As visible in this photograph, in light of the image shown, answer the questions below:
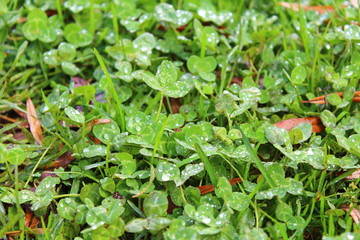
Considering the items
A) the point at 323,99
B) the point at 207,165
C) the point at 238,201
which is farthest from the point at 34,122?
the point at 323,99

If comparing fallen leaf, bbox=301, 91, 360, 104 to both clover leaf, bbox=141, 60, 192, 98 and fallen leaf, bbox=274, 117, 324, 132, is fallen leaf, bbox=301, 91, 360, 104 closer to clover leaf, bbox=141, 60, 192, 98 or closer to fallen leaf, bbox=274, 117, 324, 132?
fallen leaf, bbox=274, 117, 324, 132

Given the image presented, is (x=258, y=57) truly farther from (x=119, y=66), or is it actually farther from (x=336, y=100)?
(x=119, y=66)

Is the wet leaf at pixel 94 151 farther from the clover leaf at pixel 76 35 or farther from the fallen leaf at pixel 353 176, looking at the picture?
the fallen leaf at pixel 353 176

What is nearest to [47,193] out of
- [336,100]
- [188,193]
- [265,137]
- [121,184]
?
[121,184]

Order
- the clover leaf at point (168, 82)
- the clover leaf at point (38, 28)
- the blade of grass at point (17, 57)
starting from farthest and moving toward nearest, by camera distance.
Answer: the clover leaf at point (38, 28), the blade of grass at point (17, 57), the clover leaf at point (168, 82)

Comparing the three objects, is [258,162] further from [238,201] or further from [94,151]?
[94,151]

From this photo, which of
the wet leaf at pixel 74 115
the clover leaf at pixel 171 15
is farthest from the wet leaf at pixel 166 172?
the clover leaf at pixel 171 15

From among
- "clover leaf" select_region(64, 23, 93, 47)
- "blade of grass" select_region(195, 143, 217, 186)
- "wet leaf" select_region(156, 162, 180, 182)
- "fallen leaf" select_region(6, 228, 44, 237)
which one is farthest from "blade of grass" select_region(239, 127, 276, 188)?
"clover leaf" select_region(64, 23, 93, 47)
